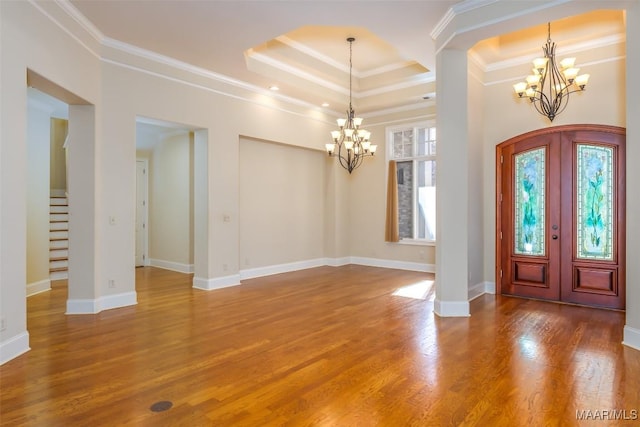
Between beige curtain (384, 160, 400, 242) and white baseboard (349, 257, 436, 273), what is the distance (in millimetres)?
542

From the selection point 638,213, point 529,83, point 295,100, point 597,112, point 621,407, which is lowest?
point 621,407

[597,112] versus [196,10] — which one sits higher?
[196,10]

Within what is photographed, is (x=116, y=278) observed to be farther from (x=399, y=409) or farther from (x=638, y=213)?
(x=638, y=213)

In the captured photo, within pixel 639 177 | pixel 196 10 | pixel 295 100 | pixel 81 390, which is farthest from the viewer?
pixel 295 100

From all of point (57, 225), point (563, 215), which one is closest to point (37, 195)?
point (57, 225)

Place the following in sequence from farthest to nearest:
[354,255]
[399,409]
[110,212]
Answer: [354,255], [110,212], [399,409]

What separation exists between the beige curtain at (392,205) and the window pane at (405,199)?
0.68ft

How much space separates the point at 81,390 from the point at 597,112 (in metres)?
6.57

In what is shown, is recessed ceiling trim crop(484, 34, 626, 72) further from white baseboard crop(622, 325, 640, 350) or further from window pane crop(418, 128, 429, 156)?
white baseboard crop(622, 325, 640, 350)

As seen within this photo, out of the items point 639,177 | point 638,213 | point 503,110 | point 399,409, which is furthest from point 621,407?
point 503,110

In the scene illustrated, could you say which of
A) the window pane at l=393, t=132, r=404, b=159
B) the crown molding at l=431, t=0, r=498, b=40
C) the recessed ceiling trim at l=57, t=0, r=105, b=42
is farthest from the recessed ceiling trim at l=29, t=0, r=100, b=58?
the window pane at l=393, t=132, r=404, b=159

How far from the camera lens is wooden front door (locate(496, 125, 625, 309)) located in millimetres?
5051

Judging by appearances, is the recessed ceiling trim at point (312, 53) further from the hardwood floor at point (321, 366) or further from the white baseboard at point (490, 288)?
the white baseboard at point (490, 288)

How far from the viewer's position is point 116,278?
5090 millimetres
